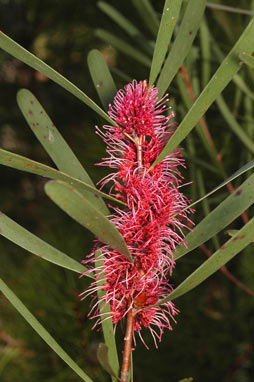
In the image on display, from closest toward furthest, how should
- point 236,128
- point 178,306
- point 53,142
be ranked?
point 53,142, point 236,128, point 178,306

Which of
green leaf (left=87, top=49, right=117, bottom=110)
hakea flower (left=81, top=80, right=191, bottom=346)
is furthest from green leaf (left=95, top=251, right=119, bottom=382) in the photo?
green leaf (left=87, top=49, right=117, bottom=110)

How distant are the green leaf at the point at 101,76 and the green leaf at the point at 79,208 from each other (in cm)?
14

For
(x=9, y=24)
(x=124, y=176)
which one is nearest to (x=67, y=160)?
(x=124, y=176)

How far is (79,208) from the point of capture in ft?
0.74

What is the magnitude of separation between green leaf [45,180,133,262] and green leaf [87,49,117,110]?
136 millimetres

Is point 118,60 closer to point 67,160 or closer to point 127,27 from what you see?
point 127,27

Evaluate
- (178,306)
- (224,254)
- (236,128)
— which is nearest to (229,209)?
(224,254)

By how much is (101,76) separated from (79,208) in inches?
6.1

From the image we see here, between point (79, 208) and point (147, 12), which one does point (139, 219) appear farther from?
point (147, 12)

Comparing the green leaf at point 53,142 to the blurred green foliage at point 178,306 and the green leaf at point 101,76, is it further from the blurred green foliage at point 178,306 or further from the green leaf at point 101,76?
the blurred green foliage at point 178,306

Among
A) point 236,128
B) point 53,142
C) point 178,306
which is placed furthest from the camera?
point 178,306

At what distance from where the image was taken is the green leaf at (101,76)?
355 mm

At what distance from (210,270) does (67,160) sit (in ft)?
0.40

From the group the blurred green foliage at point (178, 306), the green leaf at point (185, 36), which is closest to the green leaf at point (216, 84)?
the green leaf at point (185, 36)
